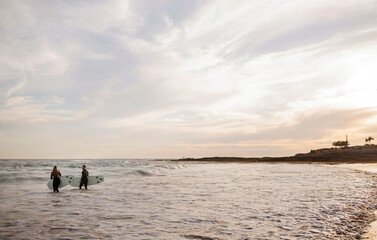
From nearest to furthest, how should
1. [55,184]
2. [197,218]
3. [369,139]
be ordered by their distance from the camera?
1. [197,218]
2. [55,184]
3. [369,139]

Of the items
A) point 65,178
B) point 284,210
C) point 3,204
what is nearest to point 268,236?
point 284,210

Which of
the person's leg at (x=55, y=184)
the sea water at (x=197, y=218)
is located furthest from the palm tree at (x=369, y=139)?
the person's leg at (x=55, y=184)

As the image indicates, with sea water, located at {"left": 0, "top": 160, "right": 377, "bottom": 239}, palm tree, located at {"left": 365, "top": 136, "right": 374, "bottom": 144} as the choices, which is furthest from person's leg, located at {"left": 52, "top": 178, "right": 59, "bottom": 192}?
palm tree, located at {"left": 365, "top": 136, "right": 374, "bottom": 144}

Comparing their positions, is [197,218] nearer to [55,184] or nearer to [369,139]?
[55,184]

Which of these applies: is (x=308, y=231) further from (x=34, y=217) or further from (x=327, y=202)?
(x=34, y=217)

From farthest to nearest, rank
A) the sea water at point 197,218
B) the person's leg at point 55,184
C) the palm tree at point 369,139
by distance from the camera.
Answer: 1. the palm tree at point 369,139
2. the person's leg at point 55,184
3. the sea water at point 197,218

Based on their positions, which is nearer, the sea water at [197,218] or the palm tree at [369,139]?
the sea water at [197,218]

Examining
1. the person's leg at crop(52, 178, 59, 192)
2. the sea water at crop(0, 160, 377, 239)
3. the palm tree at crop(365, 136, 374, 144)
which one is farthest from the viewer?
the palm tree at crop(365, 136, 374, 144)

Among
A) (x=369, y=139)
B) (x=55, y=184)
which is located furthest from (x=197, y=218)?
(x=369, y=139)

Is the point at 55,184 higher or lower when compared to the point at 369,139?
lower

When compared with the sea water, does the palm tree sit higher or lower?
higher

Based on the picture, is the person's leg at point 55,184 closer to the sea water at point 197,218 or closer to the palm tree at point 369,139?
the sea water at point 197,218

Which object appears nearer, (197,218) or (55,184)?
(197,218)

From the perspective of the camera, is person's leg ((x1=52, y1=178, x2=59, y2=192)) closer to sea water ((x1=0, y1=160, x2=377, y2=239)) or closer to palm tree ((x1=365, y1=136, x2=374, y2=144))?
sea water ((x1=0, y1=160, x2=377, y2=239))
